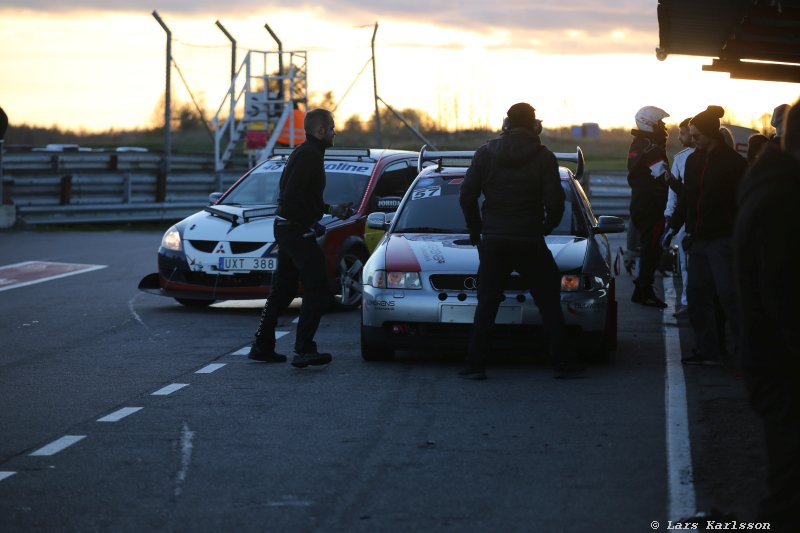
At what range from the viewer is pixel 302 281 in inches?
425

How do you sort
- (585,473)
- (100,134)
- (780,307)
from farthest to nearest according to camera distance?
1. (100,134)
2. (585,473)
3. (780,307)

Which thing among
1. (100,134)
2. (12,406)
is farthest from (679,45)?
(100,134)

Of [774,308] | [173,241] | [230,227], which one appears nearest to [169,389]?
[230,227]

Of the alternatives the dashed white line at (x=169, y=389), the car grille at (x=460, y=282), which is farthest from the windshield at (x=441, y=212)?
the dashed white line at (x=169, y=389)

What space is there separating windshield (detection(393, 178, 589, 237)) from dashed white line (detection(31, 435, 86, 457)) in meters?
4.37

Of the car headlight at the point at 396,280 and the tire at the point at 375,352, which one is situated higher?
the car headlight at the point at 396,280

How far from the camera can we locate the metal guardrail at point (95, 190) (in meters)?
29.7

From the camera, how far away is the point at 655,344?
12211 millimetres

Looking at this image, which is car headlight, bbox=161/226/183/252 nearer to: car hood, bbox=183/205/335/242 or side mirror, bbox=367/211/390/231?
car hood, bbox=183/205/335/242

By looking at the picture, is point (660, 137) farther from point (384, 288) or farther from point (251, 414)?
point (251, 414)

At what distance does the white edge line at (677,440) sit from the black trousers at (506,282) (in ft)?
3.04

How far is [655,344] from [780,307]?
25.5ft

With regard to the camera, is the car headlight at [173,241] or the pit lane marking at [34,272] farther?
the pit lane marking at [34,272]

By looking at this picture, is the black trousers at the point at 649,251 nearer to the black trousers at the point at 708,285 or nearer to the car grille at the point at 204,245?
the black trousers at the point at 708,285
